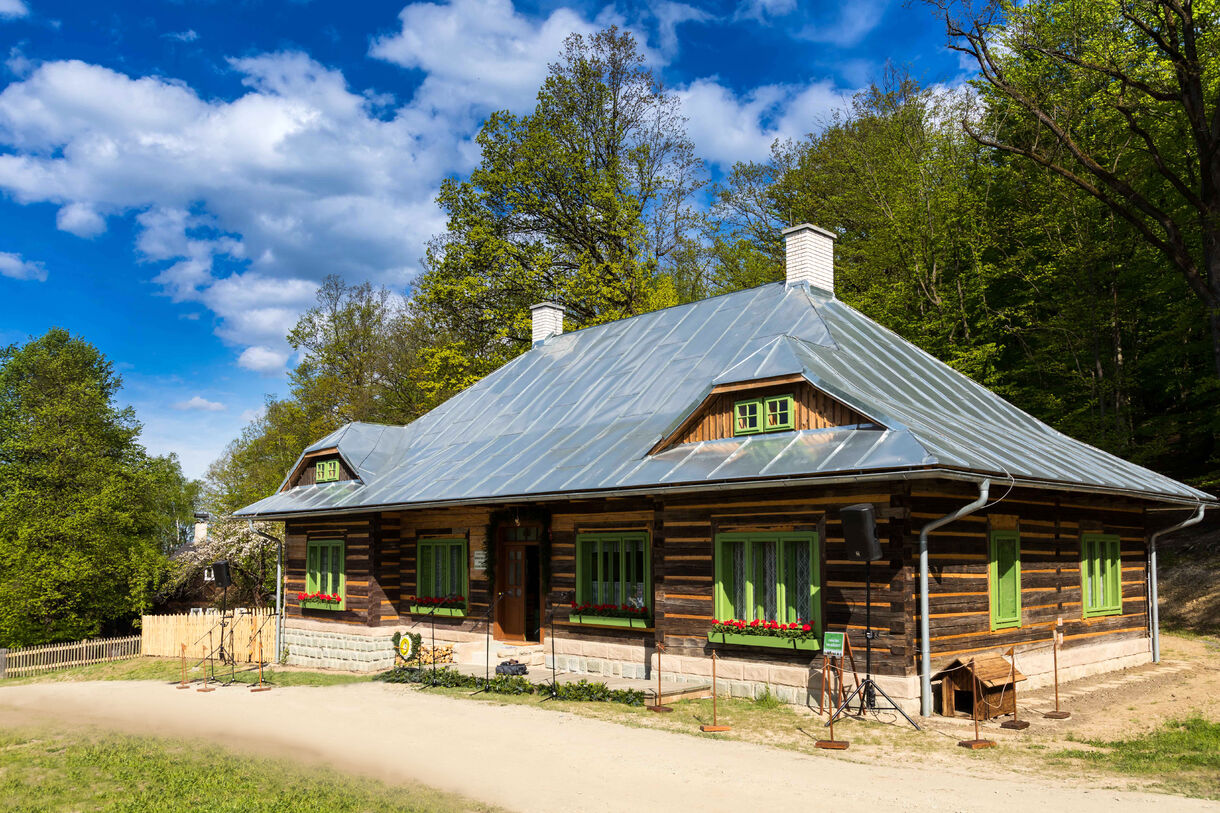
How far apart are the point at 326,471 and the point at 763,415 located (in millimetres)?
12176

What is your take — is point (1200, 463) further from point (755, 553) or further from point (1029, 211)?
point (755, 553)

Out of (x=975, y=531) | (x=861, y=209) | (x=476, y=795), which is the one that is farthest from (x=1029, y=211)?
(x=476, y=795)

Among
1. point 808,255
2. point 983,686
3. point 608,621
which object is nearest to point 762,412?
point 608,621

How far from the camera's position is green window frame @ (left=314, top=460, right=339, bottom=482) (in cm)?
2219

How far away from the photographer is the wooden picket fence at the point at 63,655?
25344mm

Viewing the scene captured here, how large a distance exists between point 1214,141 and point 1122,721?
14.0 meters

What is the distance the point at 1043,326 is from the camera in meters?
26.2

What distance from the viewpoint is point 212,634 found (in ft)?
79.3

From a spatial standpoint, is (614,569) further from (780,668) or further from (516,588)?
(780,668)

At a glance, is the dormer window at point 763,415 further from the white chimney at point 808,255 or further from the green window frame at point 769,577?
the white chimney at point 808,255

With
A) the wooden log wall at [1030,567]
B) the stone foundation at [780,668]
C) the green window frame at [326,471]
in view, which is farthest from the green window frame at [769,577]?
the green window frame at [326,471]

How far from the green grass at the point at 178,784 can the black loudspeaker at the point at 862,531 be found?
5.33 m

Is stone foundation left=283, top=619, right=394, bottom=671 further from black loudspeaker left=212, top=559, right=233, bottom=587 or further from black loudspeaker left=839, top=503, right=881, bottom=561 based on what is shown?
black loudspeaker left=839, top=503, right=881, bottom=561

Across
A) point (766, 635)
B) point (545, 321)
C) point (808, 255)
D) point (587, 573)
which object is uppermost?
point (808, 255)
